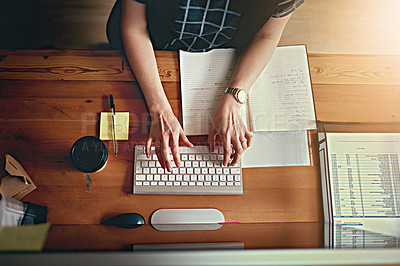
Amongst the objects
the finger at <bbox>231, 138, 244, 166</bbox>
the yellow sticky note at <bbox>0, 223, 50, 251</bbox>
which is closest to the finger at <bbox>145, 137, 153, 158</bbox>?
the finger at <bbox>231, 138, 244, 166</bbox>

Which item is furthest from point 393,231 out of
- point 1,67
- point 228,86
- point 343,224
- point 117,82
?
point 1,67

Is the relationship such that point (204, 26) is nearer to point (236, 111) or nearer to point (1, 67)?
point (236, 111)

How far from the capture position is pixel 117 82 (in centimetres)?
79

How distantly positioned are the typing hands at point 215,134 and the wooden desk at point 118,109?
0.05 meters

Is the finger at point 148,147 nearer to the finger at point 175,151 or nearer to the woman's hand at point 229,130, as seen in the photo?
the finger at point 175,151

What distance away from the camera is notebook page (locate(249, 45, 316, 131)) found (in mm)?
773

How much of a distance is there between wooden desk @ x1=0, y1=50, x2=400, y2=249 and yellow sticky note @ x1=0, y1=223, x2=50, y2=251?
0.91 feet

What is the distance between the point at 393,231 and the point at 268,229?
34 centimetres

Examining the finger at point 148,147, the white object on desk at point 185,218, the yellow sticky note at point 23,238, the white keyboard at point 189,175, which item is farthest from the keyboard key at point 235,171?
the yellow sticky note at point 23,238

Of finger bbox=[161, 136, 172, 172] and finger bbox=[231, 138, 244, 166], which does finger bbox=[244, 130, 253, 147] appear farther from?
finger bbox=[161, 136, 172, 172]

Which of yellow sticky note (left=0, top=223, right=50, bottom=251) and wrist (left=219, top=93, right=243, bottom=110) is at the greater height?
wrist (left=219, top=93, right=243, bottom=110)

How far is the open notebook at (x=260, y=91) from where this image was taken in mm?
771

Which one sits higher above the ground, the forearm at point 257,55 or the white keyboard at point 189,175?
the forearm at point 257,55

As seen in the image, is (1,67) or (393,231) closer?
(393,231)
